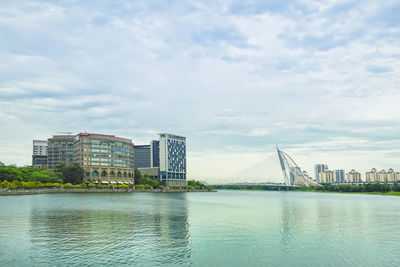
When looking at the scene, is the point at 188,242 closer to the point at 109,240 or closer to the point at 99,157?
the point at 109,240

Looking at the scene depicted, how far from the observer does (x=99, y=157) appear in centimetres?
18812

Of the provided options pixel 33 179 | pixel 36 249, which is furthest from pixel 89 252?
pixel 33 179

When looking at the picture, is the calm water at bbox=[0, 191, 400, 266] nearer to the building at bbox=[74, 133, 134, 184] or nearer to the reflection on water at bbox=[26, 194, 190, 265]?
the reflection on water at bbox=[26, 194, 190, 265]

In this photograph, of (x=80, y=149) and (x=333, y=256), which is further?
(x=80, y=149)

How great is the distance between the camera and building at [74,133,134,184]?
602 ft

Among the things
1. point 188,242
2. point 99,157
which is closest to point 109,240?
point 188,242

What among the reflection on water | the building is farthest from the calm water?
the building

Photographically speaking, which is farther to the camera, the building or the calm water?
the building

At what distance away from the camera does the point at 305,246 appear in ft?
115

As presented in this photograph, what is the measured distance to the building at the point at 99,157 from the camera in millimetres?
183500

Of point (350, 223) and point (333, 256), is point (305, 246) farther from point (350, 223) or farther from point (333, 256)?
point (350, 223)

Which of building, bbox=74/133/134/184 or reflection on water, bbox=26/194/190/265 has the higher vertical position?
building, bbox=74/133/134/184

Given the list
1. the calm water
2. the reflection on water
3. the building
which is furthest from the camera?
the building

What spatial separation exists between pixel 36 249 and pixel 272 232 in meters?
26.4
